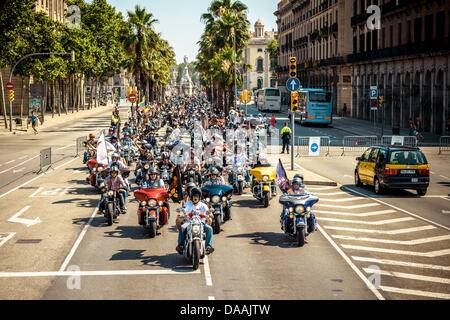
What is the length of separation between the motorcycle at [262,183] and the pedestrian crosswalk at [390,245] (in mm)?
1684

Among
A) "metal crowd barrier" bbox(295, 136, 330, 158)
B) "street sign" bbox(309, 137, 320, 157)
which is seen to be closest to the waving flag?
"street sign" bbox(309, 137, 320, 157)

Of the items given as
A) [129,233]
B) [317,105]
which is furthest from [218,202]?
[317,105]

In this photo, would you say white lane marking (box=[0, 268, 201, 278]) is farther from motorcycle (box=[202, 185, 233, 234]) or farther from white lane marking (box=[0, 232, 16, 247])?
motorcycle (box=[202, 185, 233, 234])

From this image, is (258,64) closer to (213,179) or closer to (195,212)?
(213,179)

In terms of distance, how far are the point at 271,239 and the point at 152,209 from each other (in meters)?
3.00

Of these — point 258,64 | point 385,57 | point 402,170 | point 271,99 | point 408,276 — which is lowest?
point 408,276

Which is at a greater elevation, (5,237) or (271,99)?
(271,99)

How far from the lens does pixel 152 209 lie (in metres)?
15.7

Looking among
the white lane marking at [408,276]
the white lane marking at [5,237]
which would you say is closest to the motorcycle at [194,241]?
the white lane marking at [408,276]

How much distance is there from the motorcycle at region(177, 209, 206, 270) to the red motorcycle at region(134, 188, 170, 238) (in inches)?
108

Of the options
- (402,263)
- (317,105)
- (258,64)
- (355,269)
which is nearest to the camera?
(355,269)

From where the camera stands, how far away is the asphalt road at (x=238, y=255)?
11250 mm

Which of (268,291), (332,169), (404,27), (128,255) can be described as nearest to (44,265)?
(128,255)
